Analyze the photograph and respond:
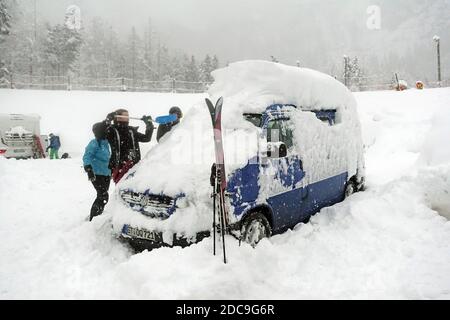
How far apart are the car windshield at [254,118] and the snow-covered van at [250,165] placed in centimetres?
2

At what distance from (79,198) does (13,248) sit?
3696 mm

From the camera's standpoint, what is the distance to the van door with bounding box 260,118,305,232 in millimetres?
5590

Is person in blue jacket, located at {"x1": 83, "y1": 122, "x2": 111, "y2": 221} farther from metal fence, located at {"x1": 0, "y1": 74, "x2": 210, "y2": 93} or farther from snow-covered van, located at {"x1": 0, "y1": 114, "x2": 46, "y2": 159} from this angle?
snow-covered van, located at {"x1": 0, "y1": 114, "x2": 46, "y2": 159}

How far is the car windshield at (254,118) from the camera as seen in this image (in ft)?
19.5

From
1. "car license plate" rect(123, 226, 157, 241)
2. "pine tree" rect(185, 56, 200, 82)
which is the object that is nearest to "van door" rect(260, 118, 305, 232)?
"car license plate" rect(123, 226, 157, 241)

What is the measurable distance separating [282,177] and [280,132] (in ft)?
2.35

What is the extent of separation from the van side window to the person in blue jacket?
298 centimetres

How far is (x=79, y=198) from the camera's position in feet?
31.6

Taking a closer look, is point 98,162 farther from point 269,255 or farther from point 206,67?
point 206,67

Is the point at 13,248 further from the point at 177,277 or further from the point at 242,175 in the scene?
the point at 242,175

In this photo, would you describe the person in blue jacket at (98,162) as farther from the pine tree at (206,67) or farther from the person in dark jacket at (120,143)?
the pine tree at (206,67)

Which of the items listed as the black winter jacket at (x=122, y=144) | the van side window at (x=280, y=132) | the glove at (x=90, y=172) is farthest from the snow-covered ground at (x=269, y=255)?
the van side window at (x=280, y=132)

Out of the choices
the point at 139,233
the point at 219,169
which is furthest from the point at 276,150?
the point at 139,233
